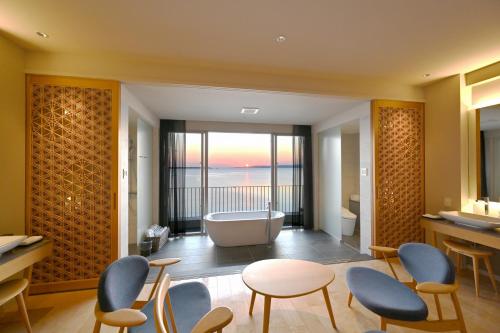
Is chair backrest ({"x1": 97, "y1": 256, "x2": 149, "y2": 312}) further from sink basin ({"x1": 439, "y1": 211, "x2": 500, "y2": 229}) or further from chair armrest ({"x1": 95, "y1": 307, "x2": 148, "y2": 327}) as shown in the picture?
sink basin ({"x1": 439, "y1": 211, "x2": 500, "y2": 229})

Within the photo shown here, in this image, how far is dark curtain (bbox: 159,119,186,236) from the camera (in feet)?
13.8

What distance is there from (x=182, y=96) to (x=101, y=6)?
145cm

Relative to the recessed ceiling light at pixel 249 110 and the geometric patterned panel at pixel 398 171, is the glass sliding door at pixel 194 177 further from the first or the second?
the geometric patterned panel at pixel 398 171

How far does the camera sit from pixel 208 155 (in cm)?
450

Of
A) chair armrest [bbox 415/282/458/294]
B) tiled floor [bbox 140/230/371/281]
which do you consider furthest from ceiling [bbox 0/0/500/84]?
tiled floor [bbox 140/230/371/281]

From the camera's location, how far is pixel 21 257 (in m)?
1.70

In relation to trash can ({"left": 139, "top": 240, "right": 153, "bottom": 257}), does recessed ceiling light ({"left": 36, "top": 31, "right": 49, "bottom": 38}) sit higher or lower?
higher

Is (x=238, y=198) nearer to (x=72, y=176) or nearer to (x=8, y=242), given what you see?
(x=72, y=176)

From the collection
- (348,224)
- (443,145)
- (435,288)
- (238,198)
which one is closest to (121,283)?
(435,288)

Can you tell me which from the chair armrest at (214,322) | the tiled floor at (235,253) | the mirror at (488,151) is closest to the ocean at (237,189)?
the tiled floor at (235,253)

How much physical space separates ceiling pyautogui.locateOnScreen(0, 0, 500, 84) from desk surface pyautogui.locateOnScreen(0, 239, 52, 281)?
1.90 m

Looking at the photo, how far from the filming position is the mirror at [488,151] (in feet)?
8.14

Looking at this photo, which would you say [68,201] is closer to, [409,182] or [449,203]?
[409,182]

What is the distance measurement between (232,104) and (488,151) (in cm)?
341
